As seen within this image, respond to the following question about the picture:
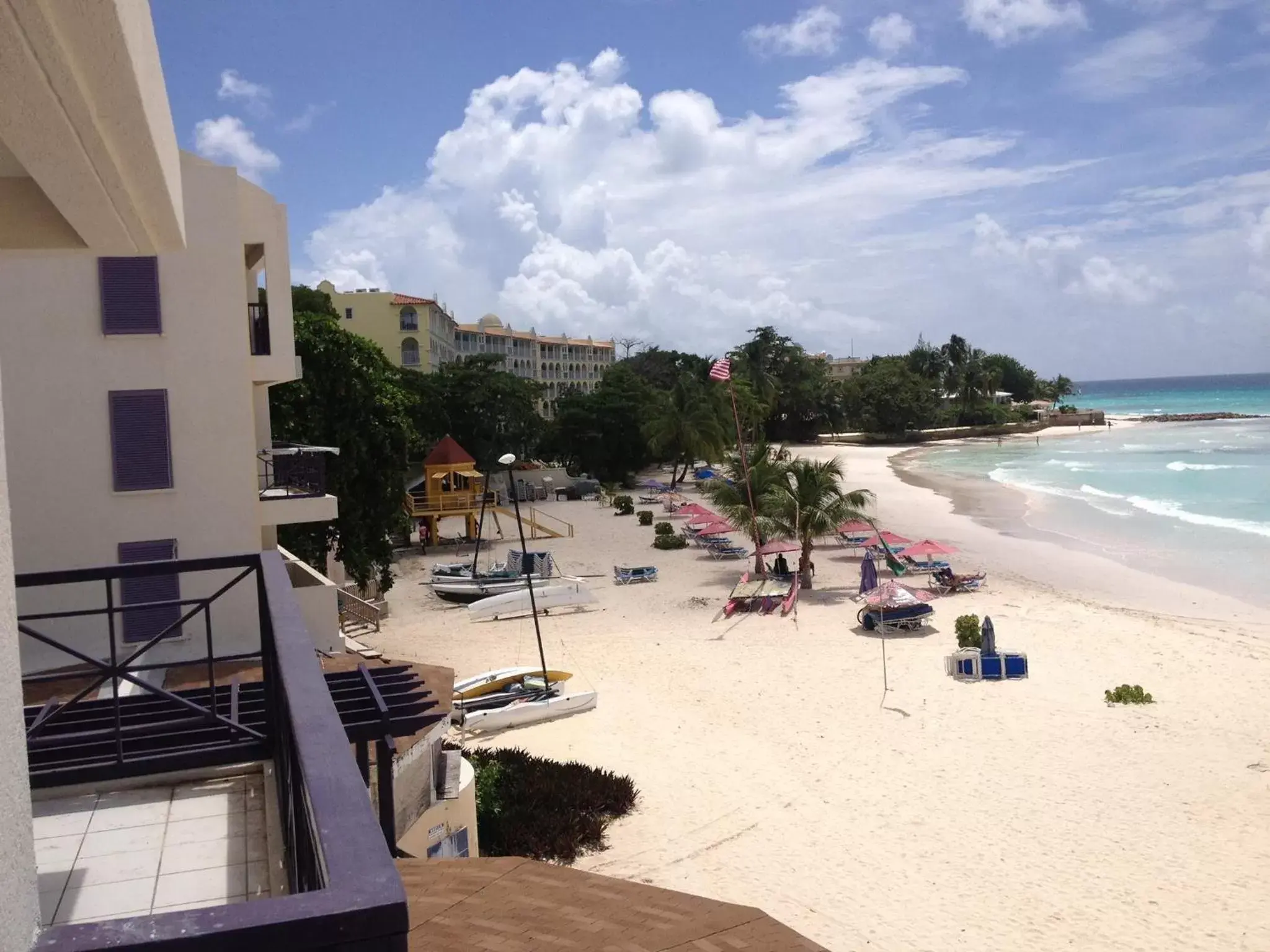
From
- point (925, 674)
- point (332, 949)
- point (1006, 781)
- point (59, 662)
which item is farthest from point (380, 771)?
point (925, 674)

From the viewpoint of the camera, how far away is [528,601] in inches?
1065

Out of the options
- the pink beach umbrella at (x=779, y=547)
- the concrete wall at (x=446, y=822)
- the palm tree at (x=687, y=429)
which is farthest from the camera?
the palm tree at (x=687, y=429)

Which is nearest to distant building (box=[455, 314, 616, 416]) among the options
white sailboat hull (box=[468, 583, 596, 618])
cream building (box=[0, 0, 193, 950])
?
white sailboat hull (box=[468, 583, 596, 618])

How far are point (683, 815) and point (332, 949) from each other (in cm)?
1299

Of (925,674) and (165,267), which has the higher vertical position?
(165,267)

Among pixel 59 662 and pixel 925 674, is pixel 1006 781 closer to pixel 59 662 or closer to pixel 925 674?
pixel 925 674

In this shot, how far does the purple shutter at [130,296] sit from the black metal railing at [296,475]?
260cm

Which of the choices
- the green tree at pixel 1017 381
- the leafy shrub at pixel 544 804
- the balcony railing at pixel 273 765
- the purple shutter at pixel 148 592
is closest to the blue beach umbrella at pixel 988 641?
the leafy shrub at pixel 544 804

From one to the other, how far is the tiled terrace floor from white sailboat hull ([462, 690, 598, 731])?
12.3 m

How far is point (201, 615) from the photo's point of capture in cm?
1359

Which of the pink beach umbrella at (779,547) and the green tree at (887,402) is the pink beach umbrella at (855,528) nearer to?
the pink beach umbrella at (779,547)

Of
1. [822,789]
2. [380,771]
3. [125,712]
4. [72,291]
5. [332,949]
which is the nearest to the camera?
[332,949]

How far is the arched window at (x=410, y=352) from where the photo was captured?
82500 mm

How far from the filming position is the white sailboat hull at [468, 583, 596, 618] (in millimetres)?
26469
